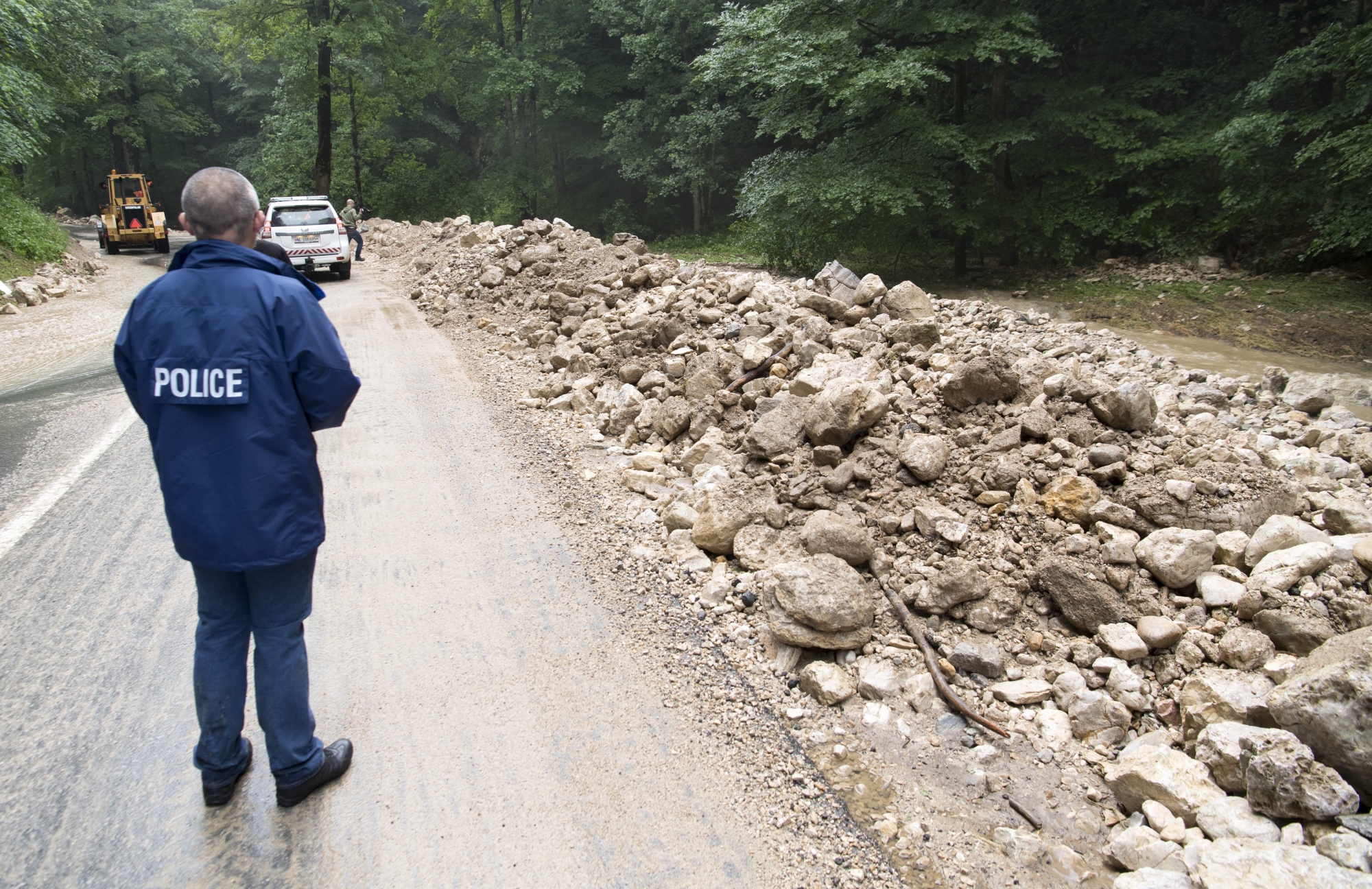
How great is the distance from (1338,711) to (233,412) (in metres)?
3.74

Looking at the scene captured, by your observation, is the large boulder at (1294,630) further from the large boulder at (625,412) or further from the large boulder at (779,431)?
the large boulder at (625,412)

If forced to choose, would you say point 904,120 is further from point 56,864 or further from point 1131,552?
point 56,864

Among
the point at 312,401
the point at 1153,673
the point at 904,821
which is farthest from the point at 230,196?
the point at 1153,673

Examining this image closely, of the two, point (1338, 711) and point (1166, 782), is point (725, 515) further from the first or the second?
point (1338, 711)

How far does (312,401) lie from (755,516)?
2.76m

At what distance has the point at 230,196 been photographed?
245 cm

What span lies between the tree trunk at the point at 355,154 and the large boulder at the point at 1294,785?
32900mm

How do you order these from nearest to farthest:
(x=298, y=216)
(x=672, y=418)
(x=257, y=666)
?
(x=257, y=666) < (x=672, y=418) < (x=298, y=216)

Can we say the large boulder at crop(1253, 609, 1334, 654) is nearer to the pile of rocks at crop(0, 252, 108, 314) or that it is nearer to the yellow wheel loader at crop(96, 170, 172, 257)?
the pile of rocks at crop(0, 252, 108, 314)

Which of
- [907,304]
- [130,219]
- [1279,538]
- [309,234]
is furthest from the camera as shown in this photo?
[130,219]

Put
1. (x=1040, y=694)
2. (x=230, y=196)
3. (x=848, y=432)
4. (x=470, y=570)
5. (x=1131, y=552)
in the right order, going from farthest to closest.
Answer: (x=848, y=432), (x=470, y=570), (x=1131, y=552), (x=1040, y=694), (x=230, y=196)

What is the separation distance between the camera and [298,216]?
16625mm

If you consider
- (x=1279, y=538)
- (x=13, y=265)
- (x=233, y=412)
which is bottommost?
(x=1279, y=538)

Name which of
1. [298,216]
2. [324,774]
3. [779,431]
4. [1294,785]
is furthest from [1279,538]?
[298,216]
